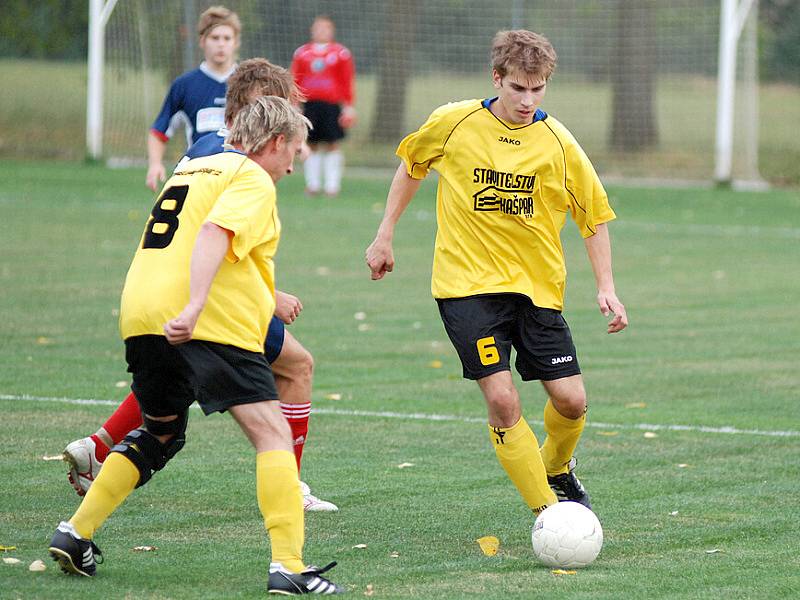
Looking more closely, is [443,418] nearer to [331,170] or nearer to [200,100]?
[200,100]

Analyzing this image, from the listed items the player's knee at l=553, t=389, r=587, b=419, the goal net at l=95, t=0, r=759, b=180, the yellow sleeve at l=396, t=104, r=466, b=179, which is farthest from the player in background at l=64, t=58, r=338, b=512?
the goal net at l=95, t=0, r=759, b=180

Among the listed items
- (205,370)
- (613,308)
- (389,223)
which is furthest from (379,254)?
(205,370)

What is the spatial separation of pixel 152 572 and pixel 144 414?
0.53m

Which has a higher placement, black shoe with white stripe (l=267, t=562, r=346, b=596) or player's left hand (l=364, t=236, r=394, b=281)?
player's left hand (l=364, t=236, r=394, b=281)

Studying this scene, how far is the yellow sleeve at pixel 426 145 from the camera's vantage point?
5.62 meters

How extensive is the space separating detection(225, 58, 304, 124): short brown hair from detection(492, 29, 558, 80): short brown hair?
2.60 feet

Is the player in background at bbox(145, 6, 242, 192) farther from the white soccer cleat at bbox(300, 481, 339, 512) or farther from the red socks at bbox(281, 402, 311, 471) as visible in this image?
the white soccer cleat at bbox(300, 481, 339, 512)

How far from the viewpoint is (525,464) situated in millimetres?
5266

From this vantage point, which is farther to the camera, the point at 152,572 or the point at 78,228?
the point at 78,228

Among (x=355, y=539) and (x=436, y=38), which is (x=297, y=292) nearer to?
(x=355, y=539)

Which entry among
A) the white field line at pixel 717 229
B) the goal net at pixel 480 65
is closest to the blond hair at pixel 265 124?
the white field line at pixel 717 229

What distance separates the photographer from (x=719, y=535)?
17.5 feet

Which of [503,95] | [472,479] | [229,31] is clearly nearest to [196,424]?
[472,479]

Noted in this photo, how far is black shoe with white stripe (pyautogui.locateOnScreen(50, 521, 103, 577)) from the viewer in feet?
15.0
